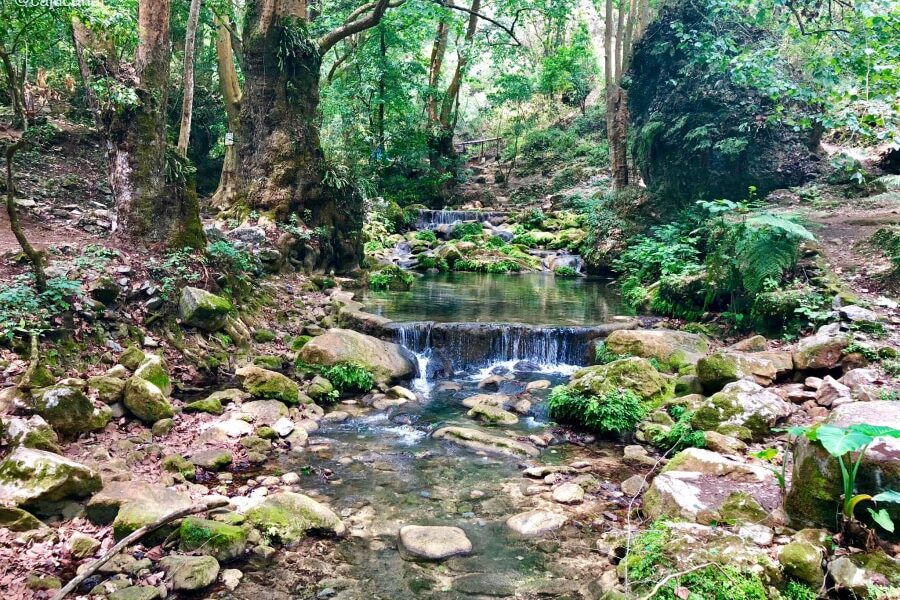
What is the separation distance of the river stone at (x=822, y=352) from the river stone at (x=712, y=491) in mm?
2501

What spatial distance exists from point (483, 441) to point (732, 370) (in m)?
2.77

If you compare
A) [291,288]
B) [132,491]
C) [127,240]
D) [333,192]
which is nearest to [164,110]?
[127,240]

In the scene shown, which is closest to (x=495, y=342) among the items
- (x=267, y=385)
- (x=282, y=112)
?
(x=267, y=385)

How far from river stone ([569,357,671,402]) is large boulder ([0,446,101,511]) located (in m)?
4.66

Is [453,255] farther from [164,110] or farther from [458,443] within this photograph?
[458,443]

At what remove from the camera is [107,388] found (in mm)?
5051

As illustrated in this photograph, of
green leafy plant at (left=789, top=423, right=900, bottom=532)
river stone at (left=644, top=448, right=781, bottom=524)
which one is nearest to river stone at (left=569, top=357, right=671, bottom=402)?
river stone at (left=644, top=448, right=781, bottom=524)

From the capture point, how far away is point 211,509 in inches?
153

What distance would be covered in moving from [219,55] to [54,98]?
18.9 ft

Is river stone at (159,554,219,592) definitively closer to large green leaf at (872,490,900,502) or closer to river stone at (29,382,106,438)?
river stone at (29,382,106,438)

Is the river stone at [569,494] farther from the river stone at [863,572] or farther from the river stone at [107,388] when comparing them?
the river stone at [107,388]

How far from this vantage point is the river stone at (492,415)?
6397 mm

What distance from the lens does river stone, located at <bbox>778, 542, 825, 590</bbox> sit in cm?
276

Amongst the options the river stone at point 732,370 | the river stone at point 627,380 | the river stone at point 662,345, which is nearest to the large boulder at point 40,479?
the river stone at point 627,380
